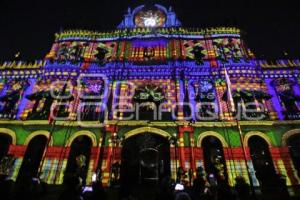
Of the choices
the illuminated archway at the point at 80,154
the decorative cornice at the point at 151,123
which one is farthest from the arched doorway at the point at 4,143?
the illuminated archway at the point at 80,154

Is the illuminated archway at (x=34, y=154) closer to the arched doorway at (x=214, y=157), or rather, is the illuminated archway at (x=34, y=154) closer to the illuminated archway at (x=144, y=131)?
the illuminated archway at (x=144, y=131)

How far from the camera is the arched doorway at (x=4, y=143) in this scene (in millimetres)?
16663

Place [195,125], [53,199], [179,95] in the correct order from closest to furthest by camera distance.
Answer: [53,199], [195,125], [179,95]

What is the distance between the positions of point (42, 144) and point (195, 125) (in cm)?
1253

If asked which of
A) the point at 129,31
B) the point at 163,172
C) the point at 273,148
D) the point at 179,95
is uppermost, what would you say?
the point at 129,31

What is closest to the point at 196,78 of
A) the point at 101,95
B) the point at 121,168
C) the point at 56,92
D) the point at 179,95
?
the point at 179,95

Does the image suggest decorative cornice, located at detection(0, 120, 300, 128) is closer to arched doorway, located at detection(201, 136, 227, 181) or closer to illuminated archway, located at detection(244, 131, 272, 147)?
illuminated archway, located at detection(244, 131, 272, 147)

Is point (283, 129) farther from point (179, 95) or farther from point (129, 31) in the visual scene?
point (129, 31)

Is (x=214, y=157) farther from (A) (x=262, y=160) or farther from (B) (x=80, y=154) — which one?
(B) (x=80, y=154)

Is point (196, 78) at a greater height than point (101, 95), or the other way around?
point (196, 78)

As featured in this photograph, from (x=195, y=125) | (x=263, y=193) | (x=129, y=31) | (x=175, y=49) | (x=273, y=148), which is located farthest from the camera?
(x=129, y=31)

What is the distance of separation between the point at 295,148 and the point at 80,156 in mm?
16520

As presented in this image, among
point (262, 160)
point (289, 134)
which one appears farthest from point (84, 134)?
point (289, 134)

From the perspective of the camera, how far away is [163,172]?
52.2 feet
